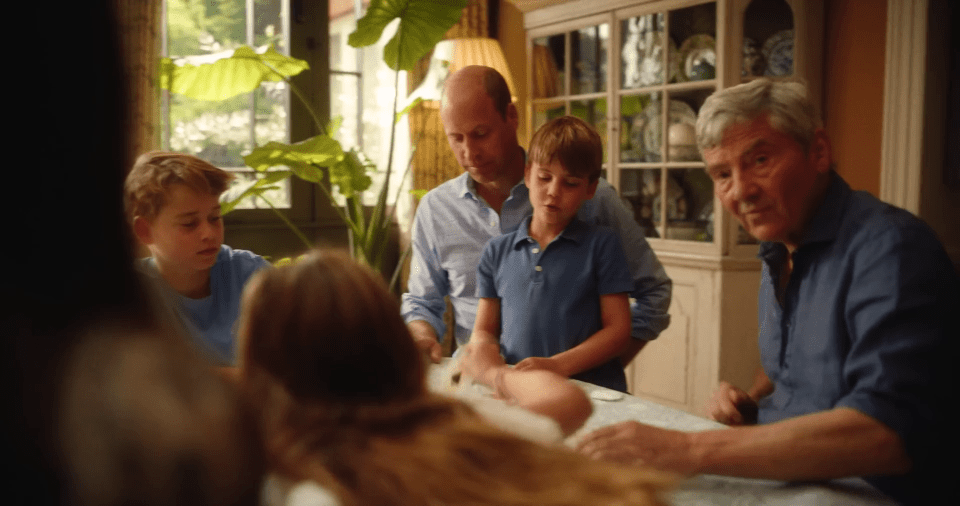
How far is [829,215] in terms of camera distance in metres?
1.24

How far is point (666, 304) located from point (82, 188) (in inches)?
67.5

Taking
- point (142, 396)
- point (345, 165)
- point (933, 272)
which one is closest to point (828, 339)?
point (933, 272)

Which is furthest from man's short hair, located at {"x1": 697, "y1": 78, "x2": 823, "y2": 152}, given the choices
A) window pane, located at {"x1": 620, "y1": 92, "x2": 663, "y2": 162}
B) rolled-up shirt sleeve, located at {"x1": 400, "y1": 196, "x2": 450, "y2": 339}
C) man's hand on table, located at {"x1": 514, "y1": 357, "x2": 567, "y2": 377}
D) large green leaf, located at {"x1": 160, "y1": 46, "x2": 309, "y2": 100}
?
window pane, located at {"x1": 620, "y1": 92, "x2": 663, "y2": 162}

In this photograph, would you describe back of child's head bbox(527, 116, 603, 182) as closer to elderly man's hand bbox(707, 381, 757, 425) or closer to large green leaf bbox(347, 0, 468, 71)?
elderly man's hand bbox(707, 381, 757, 425)

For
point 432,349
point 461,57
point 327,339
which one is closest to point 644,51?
point 461,57

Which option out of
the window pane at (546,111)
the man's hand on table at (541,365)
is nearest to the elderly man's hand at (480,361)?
the man's hand on table at (541,365)

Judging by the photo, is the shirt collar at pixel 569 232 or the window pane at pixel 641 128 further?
the window pane at pixel 641 128

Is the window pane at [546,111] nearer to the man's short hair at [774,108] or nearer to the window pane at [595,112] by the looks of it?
the window pane at [595,112]

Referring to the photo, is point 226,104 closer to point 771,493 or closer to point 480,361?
point 480,361

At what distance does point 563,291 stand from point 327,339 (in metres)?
1.12

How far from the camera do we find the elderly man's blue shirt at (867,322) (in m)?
0.99

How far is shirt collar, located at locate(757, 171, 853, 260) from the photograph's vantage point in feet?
4.00

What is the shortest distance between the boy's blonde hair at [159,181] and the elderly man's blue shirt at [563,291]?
749 mm

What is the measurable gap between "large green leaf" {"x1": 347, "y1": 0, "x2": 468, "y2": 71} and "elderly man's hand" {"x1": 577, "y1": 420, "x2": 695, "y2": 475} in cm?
186
